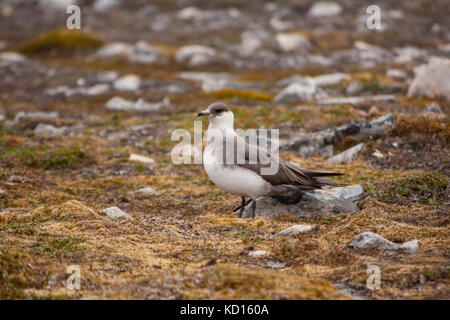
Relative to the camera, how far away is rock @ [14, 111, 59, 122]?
1882 centimetres

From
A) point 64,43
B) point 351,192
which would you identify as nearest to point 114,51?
point 64,43

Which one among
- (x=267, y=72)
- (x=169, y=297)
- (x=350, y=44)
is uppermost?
(x=350, y=44)

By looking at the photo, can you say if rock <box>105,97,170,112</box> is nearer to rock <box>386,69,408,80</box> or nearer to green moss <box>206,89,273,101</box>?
green moss <box>206,89,273,101</box>

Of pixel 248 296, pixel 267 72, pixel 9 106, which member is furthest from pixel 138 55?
pixel 248 296

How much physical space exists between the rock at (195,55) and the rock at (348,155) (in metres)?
18.5

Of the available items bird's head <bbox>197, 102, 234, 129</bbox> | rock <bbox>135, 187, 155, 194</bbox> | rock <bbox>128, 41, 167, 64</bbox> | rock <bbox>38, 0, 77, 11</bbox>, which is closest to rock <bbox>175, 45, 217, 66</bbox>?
rock <bbox>128, 41, 167, 64</bbox>

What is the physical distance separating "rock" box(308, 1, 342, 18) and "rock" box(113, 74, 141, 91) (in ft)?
61.0

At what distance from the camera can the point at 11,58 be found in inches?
1271

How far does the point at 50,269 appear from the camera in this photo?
6121 mm

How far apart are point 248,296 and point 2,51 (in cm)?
3403

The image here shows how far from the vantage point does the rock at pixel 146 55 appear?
3077 cm

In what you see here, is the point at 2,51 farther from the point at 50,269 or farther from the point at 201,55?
the point at 50,269

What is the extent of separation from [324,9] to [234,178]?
112 feet

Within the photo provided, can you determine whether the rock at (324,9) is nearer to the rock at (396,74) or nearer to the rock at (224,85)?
the rock at (396,74)
